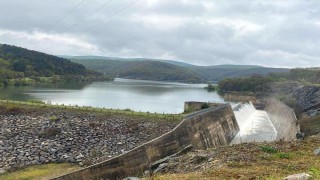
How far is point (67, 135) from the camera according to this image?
37688 millimetres

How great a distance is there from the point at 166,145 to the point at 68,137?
12.0 meters

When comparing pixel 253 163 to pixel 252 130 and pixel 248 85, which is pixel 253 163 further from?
pixel 248 85

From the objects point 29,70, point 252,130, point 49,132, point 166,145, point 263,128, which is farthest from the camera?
point 29,70

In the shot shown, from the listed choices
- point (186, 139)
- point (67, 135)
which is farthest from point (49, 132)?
point (186, 139)

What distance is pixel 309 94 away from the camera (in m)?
74.5

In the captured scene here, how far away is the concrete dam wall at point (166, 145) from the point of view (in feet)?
80.9

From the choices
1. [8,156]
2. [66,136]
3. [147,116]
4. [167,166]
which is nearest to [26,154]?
[8,156]

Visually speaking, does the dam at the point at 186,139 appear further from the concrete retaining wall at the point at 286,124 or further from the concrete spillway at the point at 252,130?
the concrete retaining wall at the point at 286,124

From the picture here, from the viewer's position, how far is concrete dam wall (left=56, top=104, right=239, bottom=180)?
24656 mm

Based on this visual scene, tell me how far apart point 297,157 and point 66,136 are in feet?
84.8

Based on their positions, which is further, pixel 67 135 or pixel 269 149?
pixel 67 135

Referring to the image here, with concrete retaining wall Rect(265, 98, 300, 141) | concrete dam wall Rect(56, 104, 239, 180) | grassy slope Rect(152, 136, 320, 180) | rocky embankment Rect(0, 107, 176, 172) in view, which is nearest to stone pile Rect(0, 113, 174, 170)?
rocky embankment Rect(0, 107, 176, 172)

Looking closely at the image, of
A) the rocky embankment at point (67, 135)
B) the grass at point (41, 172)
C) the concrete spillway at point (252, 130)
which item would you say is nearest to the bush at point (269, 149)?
the grass at point (41, 172)

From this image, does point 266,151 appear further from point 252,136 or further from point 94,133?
point 252,136
